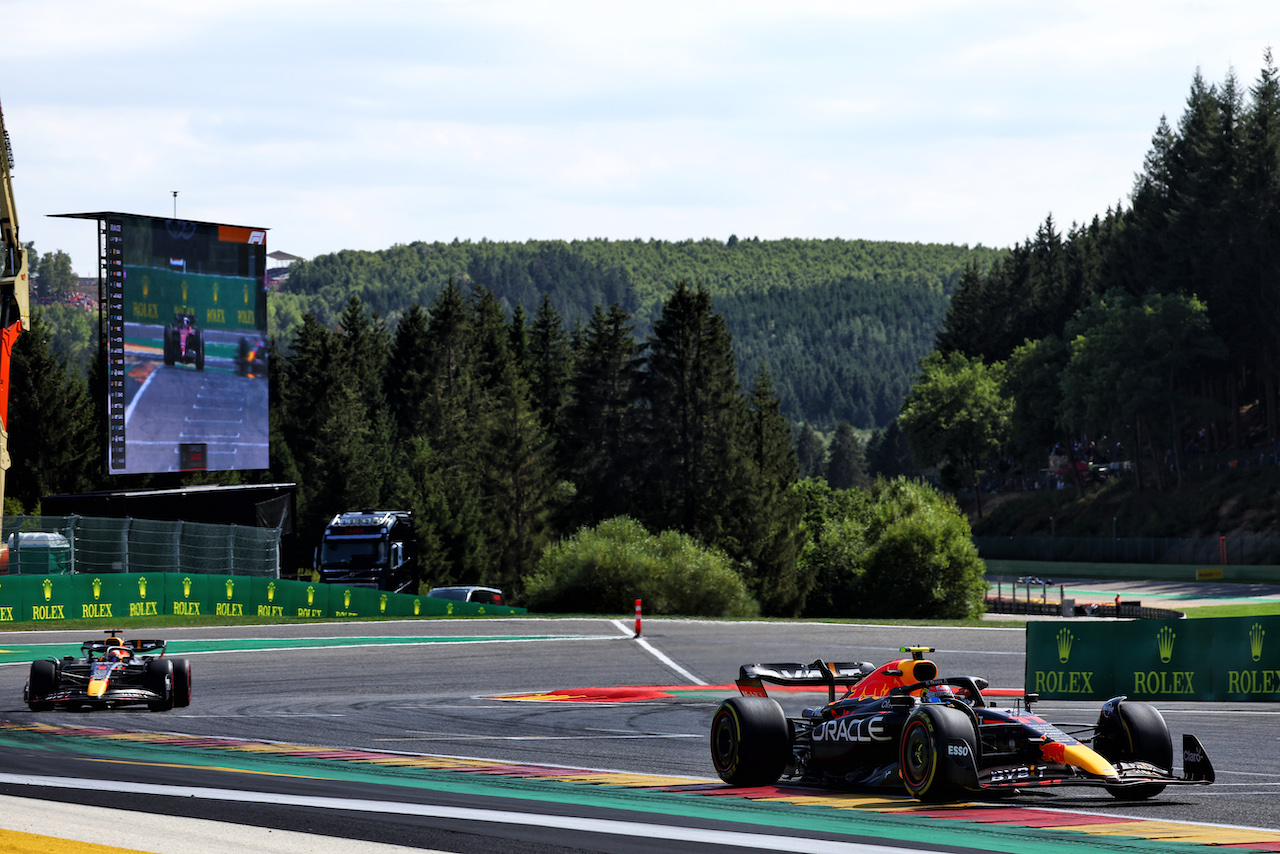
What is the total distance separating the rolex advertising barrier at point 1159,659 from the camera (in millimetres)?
20078

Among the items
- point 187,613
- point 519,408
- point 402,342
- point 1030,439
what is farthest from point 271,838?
point 1030,439

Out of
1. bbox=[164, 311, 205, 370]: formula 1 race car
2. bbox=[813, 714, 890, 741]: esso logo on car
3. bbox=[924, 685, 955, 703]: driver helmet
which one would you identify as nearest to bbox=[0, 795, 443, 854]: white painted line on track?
bbox=[813, 714, 890, 741]: esso logo on car

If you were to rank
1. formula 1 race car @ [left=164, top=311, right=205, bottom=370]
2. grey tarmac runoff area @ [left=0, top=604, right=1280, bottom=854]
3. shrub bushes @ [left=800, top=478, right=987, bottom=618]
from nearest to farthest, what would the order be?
grey tarmac runoff area @ [left=0, top=604, right=1280, bottom=854]
formula 1 race car @ [left=164, top=311, right=205, bottom=370]
shrub bushes @ [left=800, top=478, right=987, bottom=618]

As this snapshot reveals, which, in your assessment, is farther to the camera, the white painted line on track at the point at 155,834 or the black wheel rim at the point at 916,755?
the black wheel rim at the point at 916,755

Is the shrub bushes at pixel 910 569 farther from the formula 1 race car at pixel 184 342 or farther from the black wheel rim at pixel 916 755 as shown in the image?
the black wheel rim at pixel 916 755

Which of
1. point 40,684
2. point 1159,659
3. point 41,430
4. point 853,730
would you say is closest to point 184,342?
point 40,684

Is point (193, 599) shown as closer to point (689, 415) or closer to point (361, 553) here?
point (361, 553)

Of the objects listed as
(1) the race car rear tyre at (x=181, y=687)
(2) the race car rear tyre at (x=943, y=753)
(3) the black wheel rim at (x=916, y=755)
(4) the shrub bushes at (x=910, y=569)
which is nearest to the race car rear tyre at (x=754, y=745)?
(3) the black wheel rim at (x=916, y=755)

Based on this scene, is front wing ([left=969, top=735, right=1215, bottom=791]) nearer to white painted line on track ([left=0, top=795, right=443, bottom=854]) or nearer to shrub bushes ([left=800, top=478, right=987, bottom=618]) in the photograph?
white painted line on track ([left=0, top=795, right=443, bottom=854])

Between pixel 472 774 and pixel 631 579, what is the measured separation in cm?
3667

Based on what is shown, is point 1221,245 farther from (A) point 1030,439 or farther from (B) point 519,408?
(B) point 519,408

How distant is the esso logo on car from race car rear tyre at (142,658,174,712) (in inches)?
435

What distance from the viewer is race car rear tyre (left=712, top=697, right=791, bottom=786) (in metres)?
11.0

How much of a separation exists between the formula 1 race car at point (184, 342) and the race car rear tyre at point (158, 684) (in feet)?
74.5
